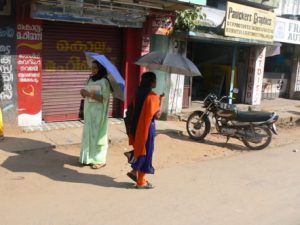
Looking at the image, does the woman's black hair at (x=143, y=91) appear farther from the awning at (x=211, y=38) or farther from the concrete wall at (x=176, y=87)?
the concrete wall at (x=176, y=87)

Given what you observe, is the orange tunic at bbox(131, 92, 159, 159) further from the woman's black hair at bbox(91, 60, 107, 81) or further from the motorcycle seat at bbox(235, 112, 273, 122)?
the motorcycle seat at bbox(235, 112, 273, 122)

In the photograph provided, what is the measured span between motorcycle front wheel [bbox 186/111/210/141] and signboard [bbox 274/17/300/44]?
7.23 m

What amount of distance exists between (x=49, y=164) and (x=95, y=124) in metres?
1.05

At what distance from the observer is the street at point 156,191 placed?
4.88 metres

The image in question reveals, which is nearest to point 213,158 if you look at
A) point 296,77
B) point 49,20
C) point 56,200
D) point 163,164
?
point 163,164

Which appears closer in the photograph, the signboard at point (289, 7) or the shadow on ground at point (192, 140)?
the shadow on ground at point (192, 140)

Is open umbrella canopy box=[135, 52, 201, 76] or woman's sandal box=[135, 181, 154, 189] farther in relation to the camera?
open umbrella canopy box=[135, 52, 201, 76]

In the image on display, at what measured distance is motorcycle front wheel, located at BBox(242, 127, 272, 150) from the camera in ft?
29.5

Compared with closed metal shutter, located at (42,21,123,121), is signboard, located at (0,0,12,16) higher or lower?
higher

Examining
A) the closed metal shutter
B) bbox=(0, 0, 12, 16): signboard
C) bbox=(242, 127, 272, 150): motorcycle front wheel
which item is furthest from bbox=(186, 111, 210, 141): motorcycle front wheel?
bbox=(0, 0, 12, 16): signboard

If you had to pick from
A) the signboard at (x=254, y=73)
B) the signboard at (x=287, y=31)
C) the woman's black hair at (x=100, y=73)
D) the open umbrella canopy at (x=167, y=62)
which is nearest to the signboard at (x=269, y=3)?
the signboard at (x=287, y=31)

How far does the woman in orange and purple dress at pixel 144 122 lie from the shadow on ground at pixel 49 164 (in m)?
0.45

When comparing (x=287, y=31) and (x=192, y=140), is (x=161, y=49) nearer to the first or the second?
(x=192, y=140)

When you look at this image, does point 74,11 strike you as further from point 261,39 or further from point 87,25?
point 261,39
